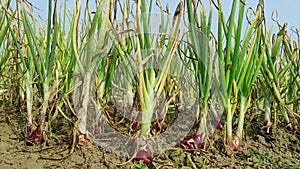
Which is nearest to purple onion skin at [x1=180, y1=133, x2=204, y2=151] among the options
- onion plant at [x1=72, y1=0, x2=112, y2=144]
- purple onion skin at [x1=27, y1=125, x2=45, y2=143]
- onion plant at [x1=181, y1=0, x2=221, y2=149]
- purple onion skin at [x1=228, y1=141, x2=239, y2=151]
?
onion plant at [x1=181, y1=0, x2=221, y2=149]

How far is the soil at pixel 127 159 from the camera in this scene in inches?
42.9

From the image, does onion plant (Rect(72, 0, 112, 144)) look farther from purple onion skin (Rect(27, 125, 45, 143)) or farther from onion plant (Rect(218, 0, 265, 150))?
onion plant (Rect(218, 0, 265, 150))

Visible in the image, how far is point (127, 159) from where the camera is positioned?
111 cm

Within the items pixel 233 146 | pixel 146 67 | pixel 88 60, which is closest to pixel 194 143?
pixel 233 146

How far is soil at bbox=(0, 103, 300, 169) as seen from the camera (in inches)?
42.9

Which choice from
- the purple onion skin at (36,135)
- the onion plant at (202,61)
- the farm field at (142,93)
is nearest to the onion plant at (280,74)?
the farm field at (142,93)

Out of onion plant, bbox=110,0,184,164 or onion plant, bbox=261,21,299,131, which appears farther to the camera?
onion plant, bbox=261,21,299,131

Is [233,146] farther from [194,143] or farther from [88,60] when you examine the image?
[88,60]

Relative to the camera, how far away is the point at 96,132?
3.86 feet

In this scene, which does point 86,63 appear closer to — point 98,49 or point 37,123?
point 98,49

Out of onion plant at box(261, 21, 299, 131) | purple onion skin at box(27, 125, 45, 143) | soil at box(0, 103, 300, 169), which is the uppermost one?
onion plant at box(261, 21, 299, 131)

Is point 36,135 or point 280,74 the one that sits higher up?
point 280,74

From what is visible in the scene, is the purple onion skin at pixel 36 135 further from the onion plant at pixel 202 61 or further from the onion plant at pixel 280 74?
the onion plant at pixel 280 74

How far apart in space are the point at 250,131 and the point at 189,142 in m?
0.35
